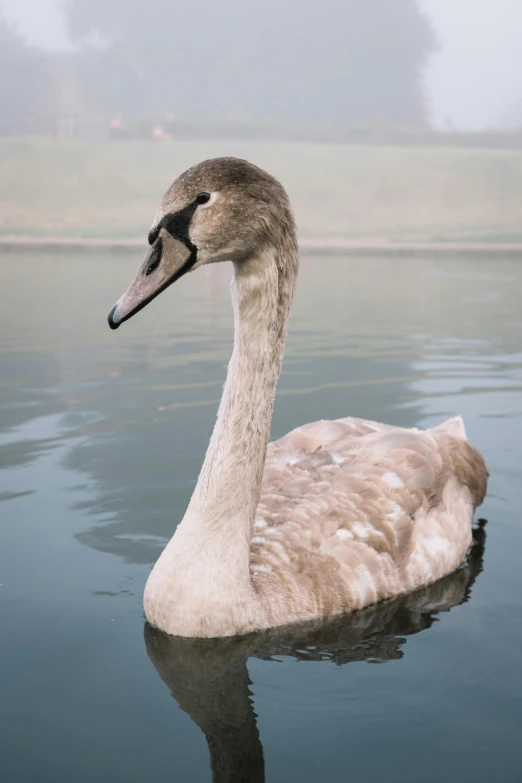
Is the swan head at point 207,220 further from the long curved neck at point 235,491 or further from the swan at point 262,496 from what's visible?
the long curved neck at point 235,491

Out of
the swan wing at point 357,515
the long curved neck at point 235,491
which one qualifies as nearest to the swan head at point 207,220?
the long curved neck at point 235,491

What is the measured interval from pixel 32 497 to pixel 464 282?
576 inches

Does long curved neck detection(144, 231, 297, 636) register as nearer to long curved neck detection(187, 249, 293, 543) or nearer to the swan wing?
long curved neck detection(187, 249, 293, 543)

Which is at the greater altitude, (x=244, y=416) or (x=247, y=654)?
(x=244, y=416)

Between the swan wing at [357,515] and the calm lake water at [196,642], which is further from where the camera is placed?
the swan wing at [357,515]

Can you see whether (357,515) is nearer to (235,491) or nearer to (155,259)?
(235,491)

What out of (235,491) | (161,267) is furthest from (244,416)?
(161,267)

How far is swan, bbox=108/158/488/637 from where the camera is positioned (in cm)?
340

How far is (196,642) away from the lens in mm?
3674

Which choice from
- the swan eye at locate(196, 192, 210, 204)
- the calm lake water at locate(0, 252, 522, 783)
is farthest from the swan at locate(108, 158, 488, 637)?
the calm lake water at locate(0, 252, 522, 783)

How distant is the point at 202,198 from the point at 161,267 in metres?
0.28

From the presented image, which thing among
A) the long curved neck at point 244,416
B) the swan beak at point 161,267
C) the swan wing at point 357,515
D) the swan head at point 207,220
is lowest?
the swan wing at point 357,515

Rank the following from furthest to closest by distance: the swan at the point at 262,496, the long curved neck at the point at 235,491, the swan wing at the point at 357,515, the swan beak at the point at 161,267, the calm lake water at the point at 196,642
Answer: the swan wing at the point at 357,515 < the long curved neck at the point at 235,491 < the swan at the point at 262,496 < the swan beak at the point at 161,267 < the calm lake water at the point at 196,642

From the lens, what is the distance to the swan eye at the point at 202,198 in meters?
3.37
